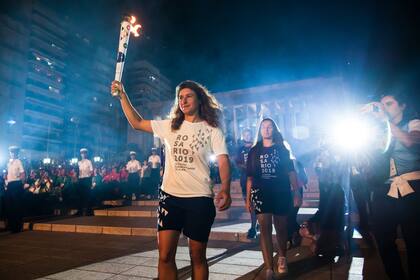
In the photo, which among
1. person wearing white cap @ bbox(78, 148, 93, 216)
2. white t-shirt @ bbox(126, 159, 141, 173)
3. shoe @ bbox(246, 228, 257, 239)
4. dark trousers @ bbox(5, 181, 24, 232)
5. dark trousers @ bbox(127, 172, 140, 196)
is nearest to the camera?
shoe @ bbox(246, 228, 257, 239)

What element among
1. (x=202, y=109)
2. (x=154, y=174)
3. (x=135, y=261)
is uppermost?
(x=202, y=109)

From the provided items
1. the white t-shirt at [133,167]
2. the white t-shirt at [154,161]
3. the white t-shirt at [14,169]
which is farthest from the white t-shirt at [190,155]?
the white t-shirt at [133,167]

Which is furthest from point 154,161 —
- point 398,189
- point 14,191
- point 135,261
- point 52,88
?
point 52,88

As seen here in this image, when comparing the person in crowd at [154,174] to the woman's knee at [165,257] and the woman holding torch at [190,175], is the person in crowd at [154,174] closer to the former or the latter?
the woman holding torch at [190,175]

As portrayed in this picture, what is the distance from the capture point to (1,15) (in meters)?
51.1

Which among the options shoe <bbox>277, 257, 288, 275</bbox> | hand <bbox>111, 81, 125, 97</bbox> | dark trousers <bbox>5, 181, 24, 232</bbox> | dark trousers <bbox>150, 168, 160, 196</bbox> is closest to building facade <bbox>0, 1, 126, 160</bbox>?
dark trousers <bbox>150, 168, 160, 196</bbox>

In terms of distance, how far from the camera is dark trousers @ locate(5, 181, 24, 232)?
8.04 m

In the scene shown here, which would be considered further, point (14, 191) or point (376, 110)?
point (14, 191)

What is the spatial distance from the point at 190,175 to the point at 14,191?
7.96 metres

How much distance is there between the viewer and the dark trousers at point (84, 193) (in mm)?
9695

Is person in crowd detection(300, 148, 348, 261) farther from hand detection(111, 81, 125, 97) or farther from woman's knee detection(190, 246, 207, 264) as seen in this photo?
hand detection(111, 81, 125, 97)

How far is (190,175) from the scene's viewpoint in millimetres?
2402

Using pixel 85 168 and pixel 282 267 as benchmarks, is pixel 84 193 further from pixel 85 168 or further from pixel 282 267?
pixel 282 267

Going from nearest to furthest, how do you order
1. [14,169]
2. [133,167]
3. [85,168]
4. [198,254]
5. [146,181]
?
[198,254], [14,169], [85,168], [146,181], [133,167]
